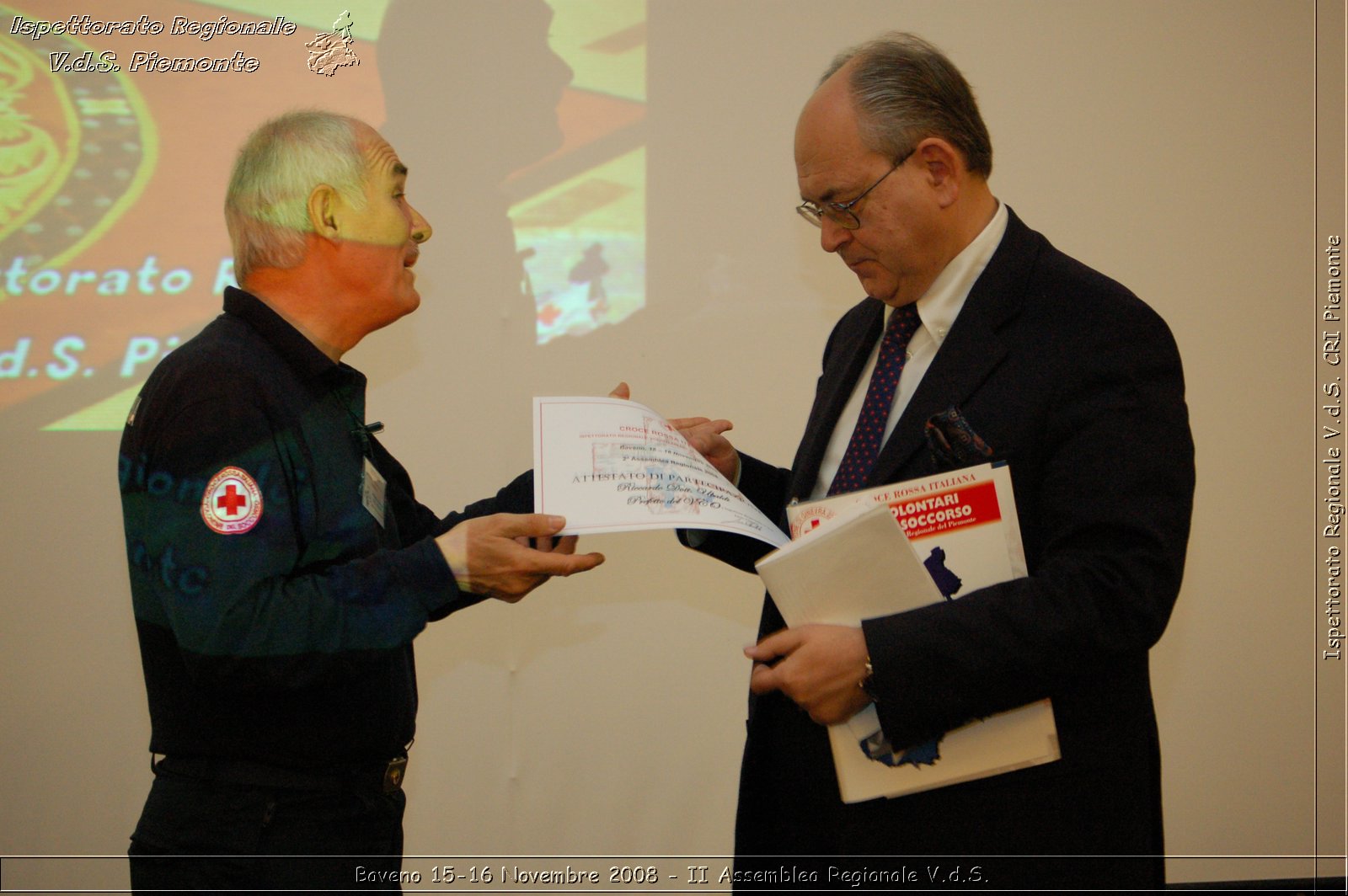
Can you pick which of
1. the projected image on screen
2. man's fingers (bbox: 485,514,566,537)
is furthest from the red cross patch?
the projected image on screen

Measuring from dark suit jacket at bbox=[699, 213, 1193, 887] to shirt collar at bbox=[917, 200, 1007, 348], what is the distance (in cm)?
6

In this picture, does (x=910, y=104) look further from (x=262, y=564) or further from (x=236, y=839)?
(x=236, y=839)

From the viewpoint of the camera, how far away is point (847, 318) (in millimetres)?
2125

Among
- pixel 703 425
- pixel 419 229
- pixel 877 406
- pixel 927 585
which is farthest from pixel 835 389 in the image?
pixel 419 229

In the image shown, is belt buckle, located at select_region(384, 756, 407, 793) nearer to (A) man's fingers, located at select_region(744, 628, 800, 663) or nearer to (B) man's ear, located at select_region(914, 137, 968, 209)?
(A) man's fingers, located at select_region(744, 628, 800, 663)

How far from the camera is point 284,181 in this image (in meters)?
1.69

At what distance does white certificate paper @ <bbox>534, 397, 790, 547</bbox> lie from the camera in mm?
1533

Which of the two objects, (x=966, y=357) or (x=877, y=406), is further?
(x=877, y=406)

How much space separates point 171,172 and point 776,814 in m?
2.60

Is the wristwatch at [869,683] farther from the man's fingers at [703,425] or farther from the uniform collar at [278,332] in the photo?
the uniform collar at [278,332]

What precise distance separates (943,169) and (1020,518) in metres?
0.64

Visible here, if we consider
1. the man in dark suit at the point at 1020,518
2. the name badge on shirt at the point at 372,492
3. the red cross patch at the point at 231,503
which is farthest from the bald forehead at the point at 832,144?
the red cross patch at the point at 231,503

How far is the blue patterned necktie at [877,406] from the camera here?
167cm

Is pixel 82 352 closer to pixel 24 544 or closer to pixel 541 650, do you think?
pixel 24 544
